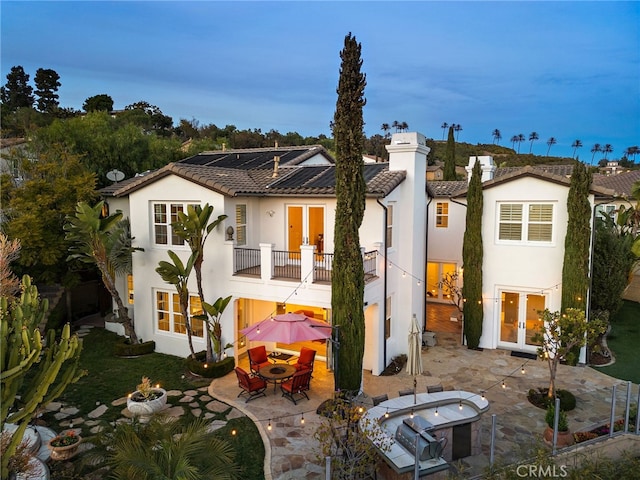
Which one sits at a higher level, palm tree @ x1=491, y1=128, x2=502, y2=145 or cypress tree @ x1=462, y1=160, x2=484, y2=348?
palm tree @ x1=491, y1=128, x2=502, y2=145

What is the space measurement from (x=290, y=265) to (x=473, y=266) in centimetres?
756

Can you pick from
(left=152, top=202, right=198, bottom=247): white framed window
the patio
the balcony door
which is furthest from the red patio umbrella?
(left=152, top=202, right=198, bottom=247): white framed window

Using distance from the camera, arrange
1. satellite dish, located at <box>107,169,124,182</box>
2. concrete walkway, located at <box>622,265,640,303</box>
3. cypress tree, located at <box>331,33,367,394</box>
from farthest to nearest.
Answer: concrete walkway, located at <box>622,265,640,303</box> < satellite dish, located at <box>107,169,124,182</box> < cypress tree, located at <box>331,33,367,394</box>

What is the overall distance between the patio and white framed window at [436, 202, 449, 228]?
8407 mm

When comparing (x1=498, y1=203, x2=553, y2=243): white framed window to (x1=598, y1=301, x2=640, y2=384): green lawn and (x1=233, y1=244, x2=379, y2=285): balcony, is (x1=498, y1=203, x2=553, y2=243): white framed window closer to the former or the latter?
(x1=598, y1=301, x2=640, y2=384): green lawn

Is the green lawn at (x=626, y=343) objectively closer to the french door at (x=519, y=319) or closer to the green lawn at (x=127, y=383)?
the french door at (x=519, y=319)

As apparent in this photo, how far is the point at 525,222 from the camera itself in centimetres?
1645

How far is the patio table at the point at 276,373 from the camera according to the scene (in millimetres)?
12500

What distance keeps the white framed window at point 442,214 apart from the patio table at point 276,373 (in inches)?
549

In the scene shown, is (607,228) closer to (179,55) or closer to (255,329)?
(255,329)

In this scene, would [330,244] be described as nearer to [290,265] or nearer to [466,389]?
[290,265]

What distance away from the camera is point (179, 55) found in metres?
22.8

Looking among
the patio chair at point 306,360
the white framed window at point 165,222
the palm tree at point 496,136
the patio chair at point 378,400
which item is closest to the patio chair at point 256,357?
the patio chair at point 306,360

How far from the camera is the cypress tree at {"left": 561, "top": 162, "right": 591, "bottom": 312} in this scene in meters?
14.8
